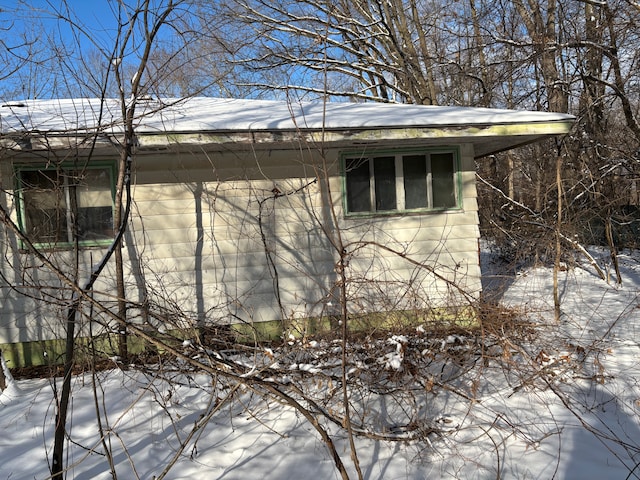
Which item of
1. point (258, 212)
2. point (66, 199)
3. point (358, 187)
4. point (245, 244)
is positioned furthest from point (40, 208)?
point (358, 187)

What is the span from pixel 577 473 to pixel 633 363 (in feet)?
7.75

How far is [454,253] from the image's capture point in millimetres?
6559

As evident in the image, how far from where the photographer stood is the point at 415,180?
6527 mm

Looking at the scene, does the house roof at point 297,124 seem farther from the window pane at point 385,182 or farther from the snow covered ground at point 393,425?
the snow covered ground at point 393,425

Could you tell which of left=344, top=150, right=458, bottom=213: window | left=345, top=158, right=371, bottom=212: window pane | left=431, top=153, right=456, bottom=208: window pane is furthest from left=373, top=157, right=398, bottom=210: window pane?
left=431, top=153, right=456, bottom=208: window pane

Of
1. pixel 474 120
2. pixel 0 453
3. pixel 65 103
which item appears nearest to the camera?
pixel 0 453

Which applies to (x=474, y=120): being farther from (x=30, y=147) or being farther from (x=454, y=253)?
(x=30, y=147)

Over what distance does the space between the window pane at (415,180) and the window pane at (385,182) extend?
0.16 meters

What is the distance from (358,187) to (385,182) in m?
0.38

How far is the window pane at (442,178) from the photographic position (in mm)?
6539

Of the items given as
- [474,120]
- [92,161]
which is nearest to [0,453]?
[92,161]

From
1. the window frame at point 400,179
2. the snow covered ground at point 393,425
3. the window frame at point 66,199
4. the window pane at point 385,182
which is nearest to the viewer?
the snow covered ground at point 393,425

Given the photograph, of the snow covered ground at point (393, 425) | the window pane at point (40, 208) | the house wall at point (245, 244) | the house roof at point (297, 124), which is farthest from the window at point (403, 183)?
the window pane at point (40, 208)

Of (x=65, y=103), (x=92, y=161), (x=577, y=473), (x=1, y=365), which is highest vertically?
(x=65, y=103)
